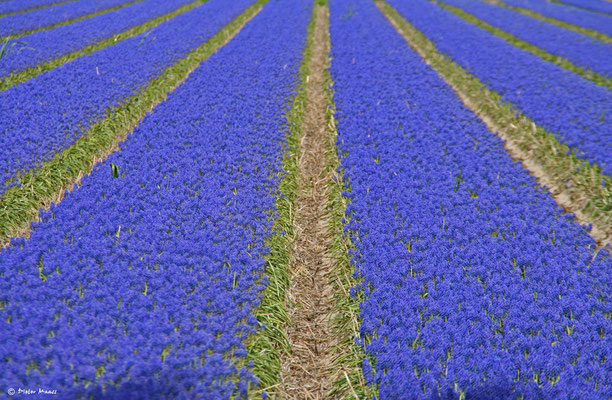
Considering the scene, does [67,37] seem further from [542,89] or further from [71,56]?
[542,89]

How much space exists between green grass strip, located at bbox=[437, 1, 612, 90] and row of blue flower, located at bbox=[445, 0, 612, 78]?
0.49 feet

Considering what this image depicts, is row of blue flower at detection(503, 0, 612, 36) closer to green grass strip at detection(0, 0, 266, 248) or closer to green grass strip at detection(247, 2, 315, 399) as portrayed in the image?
green grass strip at detection(247, 2, 315, 399)

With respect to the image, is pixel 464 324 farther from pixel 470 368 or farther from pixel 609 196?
pixel 609 196

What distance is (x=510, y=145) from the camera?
30.2 ft

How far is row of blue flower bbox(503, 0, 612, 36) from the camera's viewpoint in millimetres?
21547

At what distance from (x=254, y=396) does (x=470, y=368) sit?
1980mm

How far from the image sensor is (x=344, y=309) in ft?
15.7

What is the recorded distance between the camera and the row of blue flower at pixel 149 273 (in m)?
3.41

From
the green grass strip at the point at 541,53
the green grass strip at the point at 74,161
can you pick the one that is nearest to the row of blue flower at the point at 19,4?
the green grass strip at the point at 74,161

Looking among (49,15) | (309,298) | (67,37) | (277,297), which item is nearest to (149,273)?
(277,297)

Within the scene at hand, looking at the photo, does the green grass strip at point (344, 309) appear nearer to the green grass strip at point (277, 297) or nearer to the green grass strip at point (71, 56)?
the green grass strip at point (277, 297)

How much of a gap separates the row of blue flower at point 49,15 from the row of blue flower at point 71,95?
15.5 feet

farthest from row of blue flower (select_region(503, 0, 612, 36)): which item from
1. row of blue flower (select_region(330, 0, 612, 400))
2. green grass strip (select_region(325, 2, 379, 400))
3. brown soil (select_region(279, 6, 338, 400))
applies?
green grass strip (select_region(325, 2, 379, 400))

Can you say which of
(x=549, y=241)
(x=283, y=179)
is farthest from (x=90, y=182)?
(x=549, y=241)
